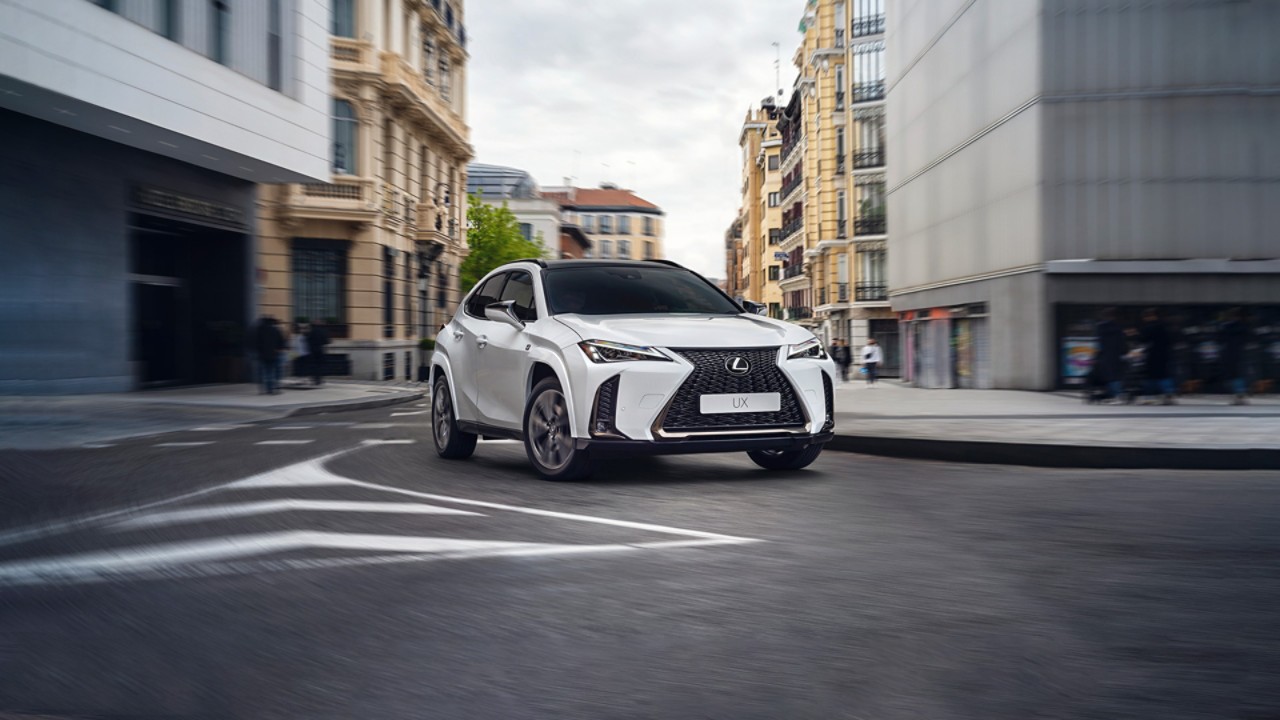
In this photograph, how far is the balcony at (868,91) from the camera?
55.9 m

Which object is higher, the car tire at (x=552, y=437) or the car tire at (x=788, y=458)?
the car tire at (x=552, y=437)

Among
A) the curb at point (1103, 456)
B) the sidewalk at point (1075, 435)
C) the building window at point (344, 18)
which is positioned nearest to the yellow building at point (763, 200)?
the building window at point (344, 18)

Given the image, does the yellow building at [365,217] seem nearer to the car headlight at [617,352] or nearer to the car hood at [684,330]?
the car hood at [684,330]

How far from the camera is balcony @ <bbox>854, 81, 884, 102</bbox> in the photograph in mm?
55938

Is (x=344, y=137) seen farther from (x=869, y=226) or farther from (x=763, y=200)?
(x=763, y=200)

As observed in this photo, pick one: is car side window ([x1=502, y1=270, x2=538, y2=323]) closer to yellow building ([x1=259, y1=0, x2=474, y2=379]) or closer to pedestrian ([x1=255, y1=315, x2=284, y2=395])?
pedestrian ([x1=255, y1=315, x2=284, y2=395])

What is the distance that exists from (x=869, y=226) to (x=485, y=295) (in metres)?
48.6

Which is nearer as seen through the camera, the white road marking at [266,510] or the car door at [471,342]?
the white road marking at [266,510]

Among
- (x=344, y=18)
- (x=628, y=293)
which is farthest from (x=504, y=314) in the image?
(x=344, y=18)

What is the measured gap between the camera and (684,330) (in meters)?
7.89

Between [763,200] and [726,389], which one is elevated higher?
[763,200]

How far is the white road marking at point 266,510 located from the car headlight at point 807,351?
2.61 metres

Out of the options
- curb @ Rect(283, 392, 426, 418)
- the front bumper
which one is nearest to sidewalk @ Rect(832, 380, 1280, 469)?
the front bumper

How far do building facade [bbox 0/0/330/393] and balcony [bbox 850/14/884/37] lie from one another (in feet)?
112
